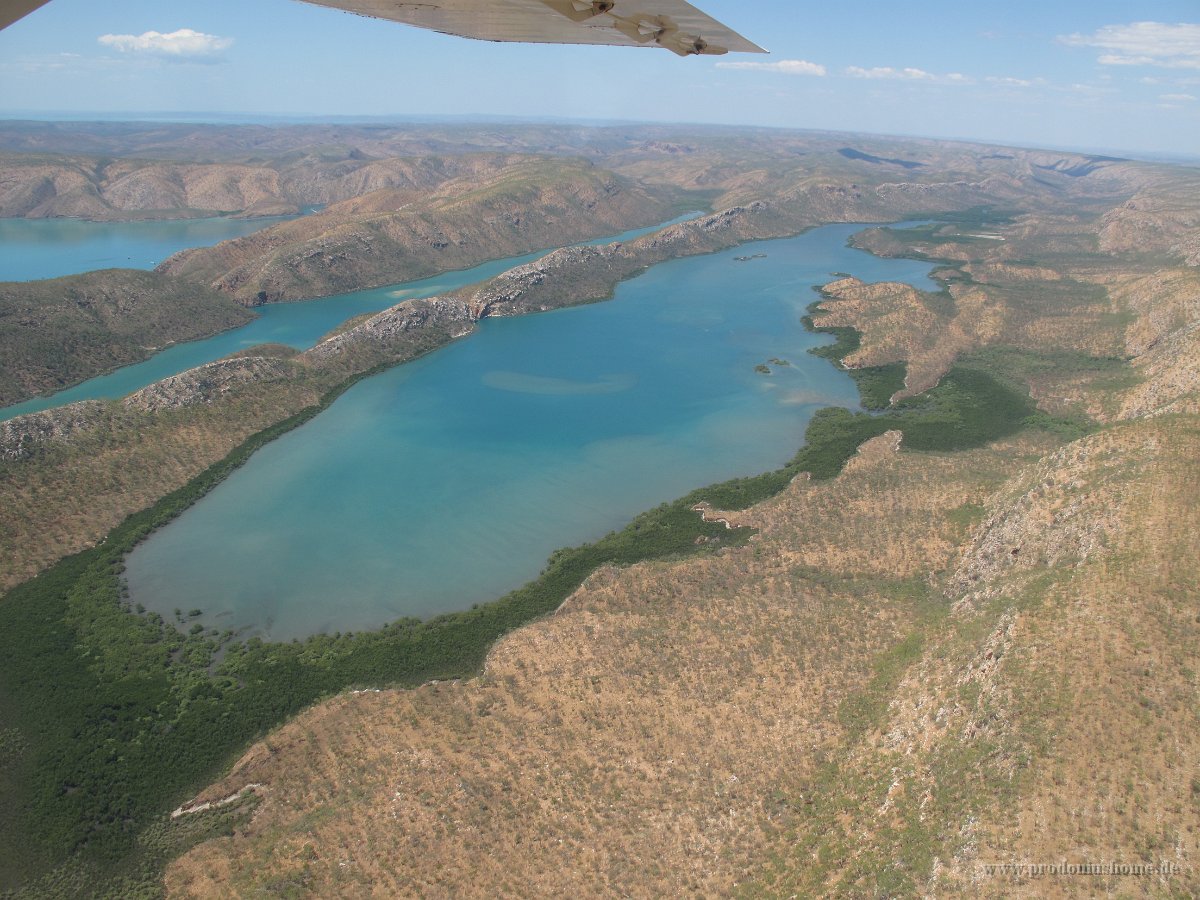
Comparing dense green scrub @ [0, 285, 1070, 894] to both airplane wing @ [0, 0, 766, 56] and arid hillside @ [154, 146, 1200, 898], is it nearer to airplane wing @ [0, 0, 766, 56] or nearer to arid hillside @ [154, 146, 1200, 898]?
arid hillside @ [154, 146, 1200, 898]

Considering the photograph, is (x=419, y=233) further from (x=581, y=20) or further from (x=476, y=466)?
(x=581, y=20)

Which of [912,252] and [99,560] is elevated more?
[912,252]

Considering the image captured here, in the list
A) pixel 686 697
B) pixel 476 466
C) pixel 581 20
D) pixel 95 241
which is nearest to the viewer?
pixel 581 20

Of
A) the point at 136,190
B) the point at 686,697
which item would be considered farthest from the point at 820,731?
the point at 136,190

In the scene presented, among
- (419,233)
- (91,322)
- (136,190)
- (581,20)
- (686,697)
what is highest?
(136,190)

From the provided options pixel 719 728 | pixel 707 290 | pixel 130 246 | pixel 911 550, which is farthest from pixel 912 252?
pixel 130 246

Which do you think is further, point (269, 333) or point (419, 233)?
point (419, 233)

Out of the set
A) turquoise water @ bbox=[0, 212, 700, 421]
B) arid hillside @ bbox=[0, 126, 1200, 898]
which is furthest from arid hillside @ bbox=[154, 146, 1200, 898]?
turquoise water @ bbox=[0, 212, 700, 421]

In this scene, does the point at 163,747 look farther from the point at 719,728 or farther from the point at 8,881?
the point at 719,728
